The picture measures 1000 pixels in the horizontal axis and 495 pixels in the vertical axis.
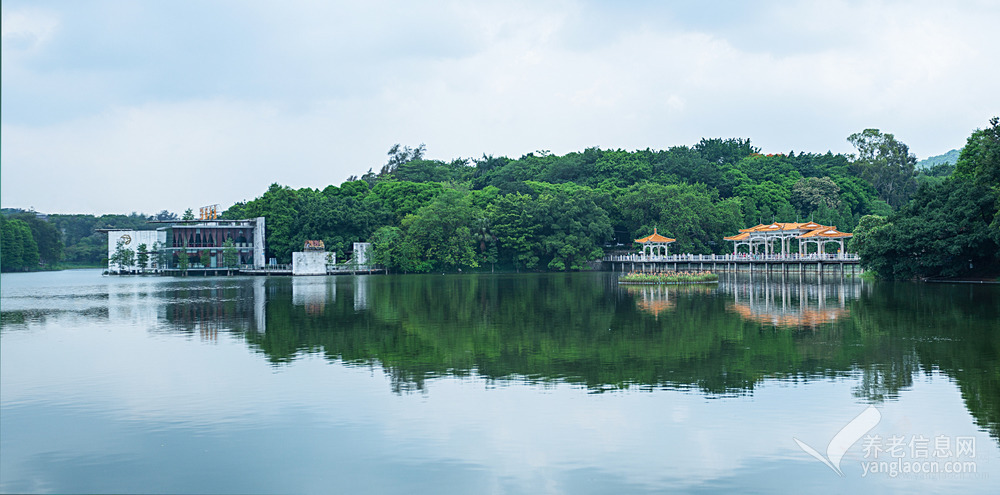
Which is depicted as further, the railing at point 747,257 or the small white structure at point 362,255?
the small white structure at point 362,255

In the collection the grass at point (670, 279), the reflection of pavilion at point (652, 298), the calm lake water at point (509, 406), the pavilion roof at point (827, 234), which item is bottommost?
the calm lake water at point (509, 406)

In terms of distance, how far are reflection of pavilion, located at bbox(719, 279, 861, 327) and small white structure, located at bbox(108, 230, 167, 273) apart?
62.2m

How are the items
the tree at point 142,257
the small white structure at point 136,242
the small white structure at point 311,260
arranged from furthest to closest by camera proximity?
the small white structure at point 136,242, the tree at point 142,257, the small white structure at point 311,260

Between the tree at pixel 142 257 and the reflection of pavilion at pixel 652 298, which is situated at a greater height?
the tree at pixel 142 257

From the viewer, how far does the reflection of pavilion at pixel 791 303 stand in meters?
22.7

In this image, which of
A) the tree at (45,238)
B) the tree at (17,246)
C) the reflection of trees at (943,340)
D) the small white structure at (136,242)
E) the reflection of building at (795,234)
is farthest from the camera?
the tree at (45,238)

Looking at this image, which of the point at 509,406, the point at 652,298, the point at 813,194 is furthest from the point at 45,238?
the point at 509,406

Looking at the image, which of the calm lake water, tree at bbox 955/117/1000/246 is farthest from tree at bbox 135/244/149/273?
tree at bbox 955/117/1000/246

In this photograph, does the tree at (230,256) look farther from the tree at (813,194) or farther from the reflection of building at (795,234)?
the tree at (813,194)

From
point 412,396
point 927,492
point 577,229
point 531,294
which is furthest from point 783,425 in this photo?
point 577,229

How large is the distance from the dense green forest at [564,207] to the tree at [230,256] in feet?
11.7

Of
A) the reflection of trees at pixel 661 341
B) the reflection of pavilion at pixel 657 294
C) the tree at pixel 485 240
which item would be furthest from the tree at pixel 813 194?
the reflection of trees at pixel 661 341

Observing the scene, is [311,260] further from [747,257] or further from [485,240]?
[747,257]

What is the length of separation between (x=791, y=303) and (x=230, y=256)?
6224 centimetres
